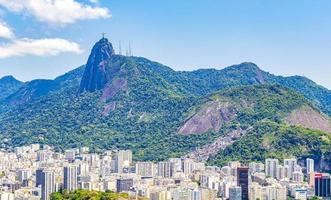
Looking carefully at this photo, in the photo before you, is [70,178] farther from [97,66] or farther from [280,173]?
[97,66]

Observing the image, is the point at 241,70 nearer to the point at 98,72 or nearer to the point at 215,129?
the point at 98,72

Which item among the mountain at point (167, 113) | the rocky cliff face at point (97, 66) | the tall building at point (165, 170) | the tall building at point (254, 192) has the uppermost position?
the rocky cliff face at point (97, 66)

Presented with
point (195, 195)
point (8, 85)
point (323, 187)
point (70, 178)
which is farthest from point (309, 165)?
point (8, 85)

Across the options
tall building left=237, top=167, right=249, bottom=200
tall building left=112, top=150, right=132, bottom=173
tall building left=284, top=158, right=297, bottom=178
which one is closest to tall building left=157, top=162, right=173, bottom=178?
tall building left=112, top=150, right=132, bottom=173

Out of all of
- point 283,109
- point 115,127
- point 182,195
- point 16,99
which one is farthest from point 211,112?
point 16,99

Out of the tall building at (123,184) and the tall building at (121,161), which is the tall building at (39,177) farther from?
the tall building at (121,161)

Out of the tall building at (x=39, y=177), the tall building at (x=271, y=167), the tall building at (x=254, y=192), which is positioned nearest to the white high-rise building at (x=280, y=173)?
the tall building at (x=271, y=167)
